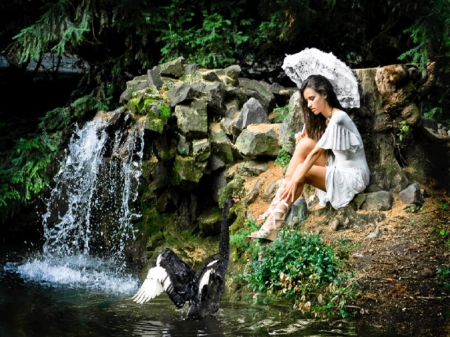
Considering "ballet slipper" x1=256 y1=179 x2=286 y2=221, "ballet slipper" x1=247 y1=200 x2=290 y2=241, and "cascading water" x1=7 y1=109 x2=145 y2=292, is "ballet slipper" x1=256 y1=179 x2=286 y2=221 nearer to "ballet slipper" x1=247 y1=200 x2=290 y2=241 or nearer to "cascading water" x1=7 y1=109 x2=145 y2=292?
"ballet slipper" x1=247 y1=200 x2=290 y2=241

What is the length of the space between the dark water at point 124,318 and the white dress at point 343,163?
155 centimetres

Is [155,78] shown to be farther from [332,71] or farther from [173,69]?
[332,71]

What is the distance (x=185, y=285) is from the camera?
616cm

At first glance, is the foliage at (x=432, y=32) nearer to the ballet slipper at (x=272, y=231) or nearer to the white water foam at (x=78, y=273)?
the ballet slipper at (x=272, y=231)

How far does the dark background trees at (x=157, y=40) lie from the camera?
10.3m

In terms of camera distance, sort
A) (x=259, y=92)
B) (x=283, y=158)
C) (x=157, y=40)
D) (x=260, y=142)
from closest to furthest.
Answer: (x=283, y=158), (x=260, y=142), (x=259, y=92), (x=157, y=40)

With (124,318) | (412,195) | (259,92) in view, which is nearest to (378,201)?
(412,195)

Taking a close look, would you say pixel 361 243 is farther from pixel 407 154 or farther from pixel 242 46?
pixel 242 46

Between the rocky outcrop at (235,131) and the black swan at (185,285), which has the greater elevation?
the rocky outcrop at (235,131)

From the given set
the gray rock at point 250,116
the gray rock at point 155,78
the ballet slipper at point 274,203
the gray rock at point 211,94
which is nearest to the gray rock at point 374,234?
the ballet slipper at point 274,203

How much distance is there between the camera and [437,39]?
9.21 m

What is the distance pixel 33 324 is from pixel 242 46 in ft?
22.6

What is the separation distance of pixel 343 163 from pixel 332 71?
100 centimetres

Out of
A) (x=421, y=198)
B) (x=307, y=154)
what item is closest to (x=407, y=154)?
(x=421, y=198)
